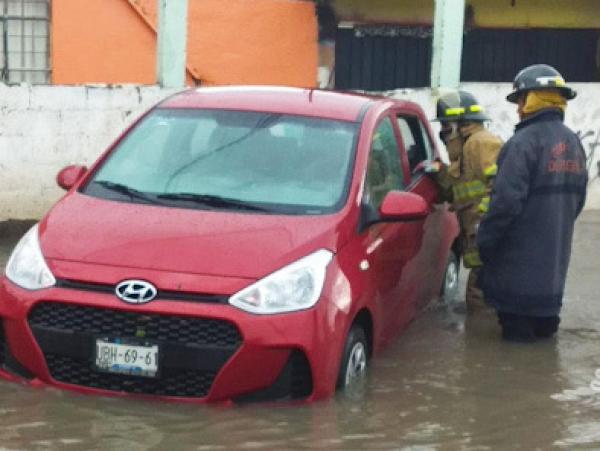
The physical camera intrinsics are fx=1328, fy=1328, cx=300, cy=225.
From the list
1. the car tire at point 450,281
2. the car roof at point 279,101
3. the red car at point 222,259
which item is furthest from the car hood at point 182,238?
the car tire at point 450,281

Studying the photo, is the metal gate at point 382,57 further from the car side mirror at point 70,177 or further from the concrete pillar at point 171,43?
the car side mirror at point 70,177

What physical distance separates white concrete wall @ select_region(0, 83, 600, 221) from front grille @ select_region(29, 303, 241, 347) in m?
5.78

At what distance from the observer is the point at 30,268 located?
6.36 m

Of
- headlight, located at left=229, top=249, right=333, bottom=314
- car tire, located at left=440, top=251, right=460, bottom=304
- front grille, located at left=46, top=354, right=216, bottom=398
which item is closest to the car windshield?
headlight, located at left=229, top=249, right=333, bottom=314

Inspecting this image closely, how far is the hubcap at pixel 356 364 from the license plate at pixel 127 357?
1.00 m

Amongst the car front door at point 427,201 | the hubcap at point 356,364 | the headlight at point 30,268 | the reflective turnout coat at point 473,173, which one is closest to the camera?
the headlight at point 30,268

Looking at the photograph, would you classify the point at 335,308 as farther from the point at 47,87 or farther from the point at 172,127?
the point at 47,87

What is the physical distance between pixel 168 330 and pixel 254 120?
181 centimetres

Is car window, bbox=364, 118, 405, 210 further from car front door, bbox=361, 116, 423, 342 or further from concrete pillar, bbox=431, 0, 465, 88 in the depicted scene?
concrete pillar, bbox=431, 0, 465, 88

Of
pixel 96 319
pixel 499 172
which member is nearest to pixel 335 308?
pixel 96 319

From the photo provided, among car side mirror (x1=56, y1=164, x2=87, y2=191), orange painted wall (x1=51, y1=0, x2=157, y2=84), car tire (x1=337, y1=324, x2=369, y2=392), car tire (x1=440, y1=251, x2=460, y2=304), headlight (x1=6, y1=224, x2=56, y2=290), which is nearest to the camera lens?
headlight (x1=6, y1=224, x2=56, y2=290)

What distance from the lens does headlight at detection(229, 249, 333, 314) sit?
606 cm

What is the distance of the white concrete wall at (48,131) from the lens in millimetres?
11727

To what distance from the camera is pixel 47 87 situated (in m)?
11.9
